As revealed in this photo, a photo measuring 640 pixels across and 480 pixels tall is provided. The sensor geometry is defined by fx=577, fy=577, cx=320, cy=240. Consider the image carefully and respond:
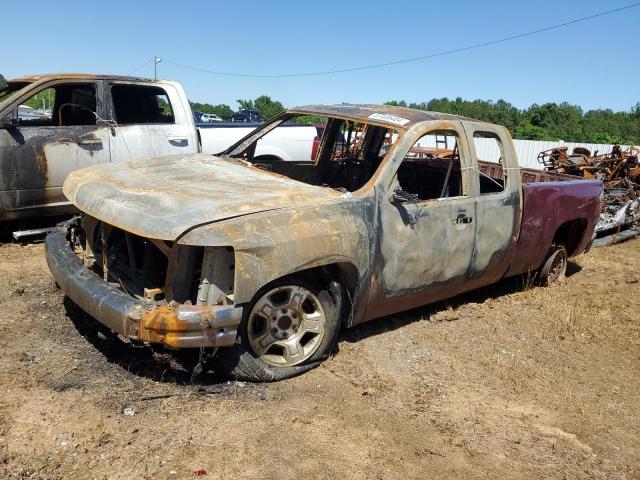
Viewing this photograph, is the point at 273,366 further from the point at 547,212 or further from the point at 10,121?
the point at 10,121

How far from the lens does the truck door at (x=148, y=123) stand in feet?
22.5

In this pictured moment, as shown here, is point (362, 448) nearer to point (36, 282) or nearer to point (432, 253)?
point (432, 253)

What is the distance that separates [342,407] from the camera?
348cm

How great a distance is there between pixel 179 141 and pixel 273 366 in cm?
443

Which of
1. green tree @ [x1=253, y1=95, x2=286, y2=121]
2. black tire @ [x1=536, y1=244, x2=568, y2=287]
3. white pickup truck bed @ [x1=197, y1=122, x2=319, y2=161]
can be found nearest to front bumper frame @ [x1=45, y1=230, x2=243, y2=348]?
black tire @ [x1=536, y1=244, x2=568, y2=287]

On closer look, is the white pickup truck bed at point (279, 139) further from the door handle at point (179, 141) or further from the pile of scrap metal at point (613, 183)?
the pile of scrap metal at point (613, 183)

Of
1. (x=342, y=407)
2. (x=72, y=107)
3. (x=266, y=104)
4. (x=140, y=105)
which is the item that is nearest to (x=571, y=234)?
(x=342, y=407)

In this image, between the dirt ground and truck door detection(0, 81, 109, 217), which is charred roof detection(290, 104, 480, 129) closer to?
the dirt ground

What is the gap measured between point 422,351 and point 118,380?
221cm

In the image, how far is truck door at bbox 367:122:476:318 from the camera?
4043 mm

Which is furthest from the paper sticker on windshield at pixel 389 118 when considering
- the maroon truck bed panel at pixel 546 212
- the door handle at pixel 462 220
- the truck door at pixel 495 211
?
the maroon truck bed panel at pixel 546 212

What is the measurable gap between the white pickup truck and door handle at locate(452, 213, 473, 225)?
3484mm

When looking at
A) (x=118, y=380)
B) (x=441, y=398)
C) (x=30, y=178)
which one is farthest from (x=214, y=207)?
(x=30, y=178)

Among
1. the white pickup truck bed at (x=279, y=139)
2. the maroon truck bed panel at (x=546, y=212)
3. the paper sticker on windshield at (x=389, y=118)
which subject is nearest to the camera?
the paper sticker on windshield at (x=389, y=118)
